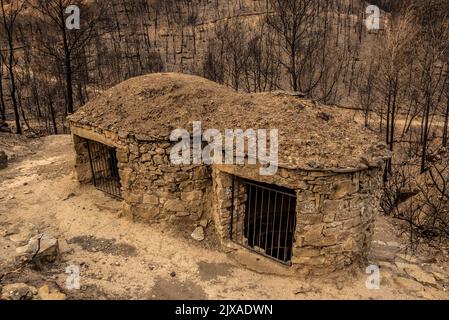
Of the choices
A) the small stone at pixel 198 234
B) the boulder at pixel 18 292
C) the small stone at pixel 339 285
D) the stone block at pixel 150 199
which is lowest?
the small stone at pixel 339 285

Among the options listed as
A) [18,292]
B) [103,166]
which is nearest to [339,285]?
[18,292]

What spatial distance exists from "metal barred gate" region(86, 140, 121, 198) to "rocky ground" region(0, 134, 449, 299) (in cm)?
73

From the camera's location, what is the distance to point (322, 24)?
97.9ft

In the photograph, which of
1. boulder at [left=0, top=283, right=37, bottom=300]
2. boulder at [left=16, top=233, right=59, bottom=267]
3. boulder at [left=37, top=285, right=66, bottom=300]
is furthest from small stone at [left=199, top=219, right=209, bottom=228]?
boulder at [left=0, top=283, right=37, bottom=300]

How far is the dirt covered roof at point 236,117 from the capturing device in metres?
6.52

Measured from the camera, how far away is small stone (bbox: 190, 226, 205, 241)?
7.75 metres

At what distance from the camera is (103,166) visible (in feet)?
34.3

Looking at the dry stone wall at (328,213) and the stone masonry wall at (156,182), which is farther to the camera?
the stone masonry wall at (156,182)

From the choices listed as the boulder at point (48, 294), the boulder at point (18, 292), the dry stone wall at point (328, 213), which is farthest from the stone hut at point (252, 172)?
the boulder at point (18, 292)

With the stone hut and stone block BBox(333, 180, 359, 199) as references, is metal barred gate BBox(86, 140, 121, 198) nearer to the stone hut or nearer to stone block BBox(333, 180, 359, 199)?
the stone hut

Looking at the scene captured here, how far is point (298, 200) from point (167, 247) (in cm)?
303

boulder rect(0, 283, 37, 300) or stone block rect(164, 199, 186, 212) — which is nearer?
boulder rect(0, 283, 37, 300)

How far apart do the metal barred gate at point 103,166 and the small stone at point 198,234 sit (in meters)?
3.16

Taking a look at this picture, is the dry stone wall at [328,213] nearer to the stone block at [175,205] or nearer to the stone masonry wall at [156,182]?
the stone masonry wall at [156,182]
